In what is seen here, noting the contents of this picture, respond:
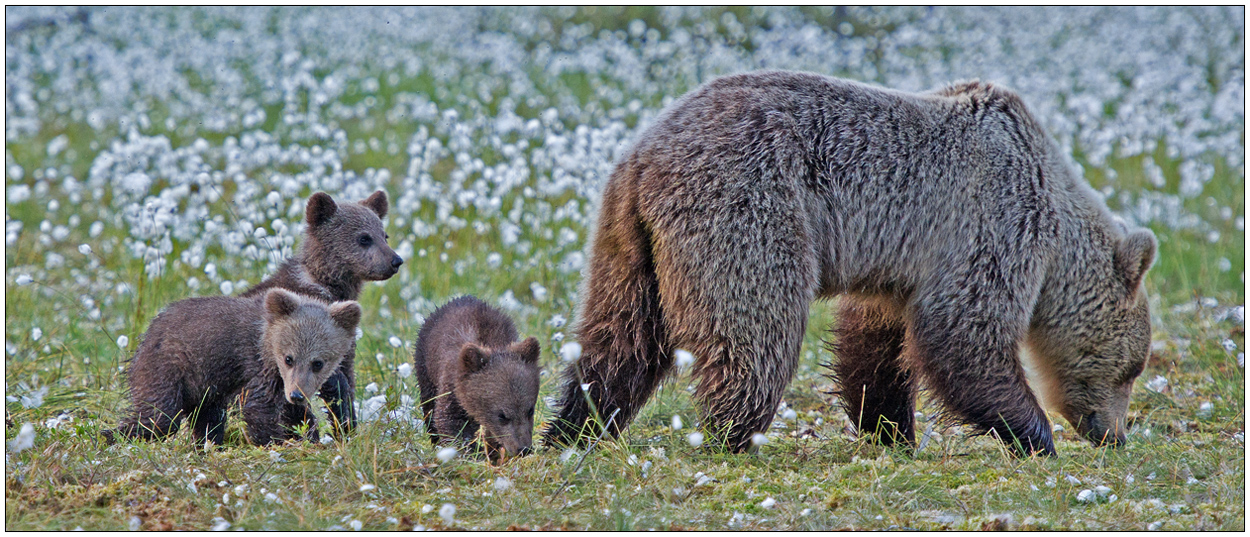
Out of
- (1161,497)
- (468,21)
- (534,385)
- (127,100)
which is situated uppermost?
(468,21)

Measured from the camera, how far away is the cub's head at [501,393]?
4.82m

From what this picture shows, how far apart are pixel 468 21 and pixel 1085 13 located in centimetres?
1009

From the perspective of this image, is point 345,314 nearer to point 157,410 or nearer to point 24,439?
point 157,410

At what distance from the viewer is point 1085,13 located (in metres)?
18.1

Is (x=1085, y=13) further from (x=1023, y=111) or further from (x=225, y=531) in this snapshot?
(x=225, y=531)

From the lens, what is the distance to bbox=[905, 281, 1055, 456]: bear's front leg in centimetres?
512

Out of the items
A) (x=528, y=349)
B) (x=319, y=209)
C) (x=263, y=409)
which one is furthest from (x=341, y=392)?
(x=528, y=349)

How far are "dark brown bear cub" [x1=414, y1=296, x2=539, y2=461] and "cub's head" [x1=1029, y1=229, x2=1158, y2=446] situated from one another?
8.58ft

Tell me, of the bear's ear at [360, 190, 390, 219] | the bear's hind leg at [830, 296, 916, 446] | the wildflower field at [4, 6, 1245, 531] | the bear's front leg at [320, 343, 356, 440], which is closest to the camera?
the wildflower field at [4, 6, 1245, 531]

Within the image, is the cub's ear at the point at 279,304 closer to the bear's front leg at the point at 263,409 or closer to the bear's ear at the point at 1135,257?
the bear's front leg at the point at 263,409

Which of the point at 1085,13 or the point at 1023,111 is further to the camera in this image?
the point at 1085,13

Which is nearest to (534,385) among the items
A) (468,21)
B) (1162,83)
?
(1162,83)

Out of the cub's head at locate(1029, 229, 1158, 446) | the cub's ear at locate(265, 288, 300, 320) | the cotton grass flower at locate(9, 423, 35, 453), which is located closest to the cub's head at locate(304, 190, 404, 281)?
the cub's ear at locate(265, 288, 300, 320)

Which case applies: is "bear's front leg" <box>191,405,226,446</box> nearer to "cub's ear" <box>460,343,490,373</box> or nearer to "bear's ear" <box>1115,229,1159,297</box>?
"cub's ear" <box>460,343,490,373</box>
